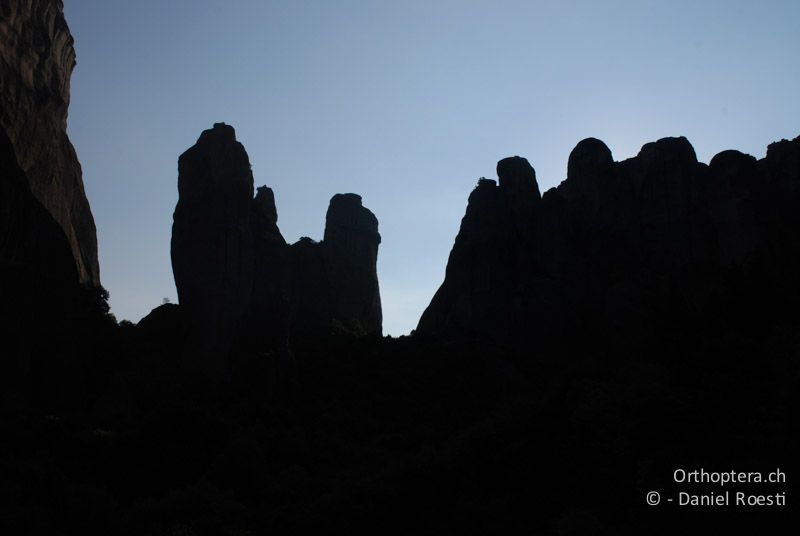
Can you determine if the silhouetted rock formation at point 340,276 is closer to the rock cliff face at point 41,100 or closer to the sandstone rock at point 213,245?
the sandstone rock at point 213,245

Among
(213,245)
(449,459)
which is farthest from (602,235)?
(449,459)

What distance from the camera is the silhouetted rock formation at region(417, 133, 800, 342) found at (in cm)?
5941

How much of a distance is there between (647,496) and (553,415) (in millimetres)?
7607

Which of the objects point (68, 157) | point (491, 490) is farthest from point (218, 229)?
point (491, 490)

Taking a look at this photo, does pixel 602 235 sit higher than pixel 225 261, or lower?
higher

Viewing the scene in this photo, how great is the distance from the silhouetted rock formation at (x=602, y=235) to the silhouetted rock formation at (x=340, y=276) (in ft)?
25.1

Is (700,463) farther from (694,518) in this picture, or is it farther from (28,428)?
(28,428)

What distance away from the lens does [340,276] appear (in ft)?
246

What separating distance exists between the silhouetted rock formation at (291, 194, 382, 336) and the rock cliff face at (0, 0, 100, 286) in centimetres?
2053

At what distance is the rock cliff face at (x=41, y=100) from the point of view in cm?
4138

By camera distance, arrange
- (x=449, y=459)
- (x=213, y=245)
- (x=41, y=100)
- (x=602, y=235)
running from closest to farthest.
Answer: (x=449, y=459), (x=41, y=100), (x=213, y=245), (x=602, y=235)

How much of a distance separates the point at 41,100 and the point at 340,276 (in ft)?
113

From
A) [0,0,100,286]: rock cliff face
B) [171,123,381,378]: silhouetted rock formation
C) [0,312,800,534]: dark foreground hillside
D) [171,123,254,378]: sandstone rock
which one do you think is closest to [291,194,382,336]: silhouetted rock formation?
[171,123,381,378]: silhouetted rock formation

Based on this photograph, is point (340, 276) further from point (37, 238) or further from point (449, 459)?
point (449, 459)
